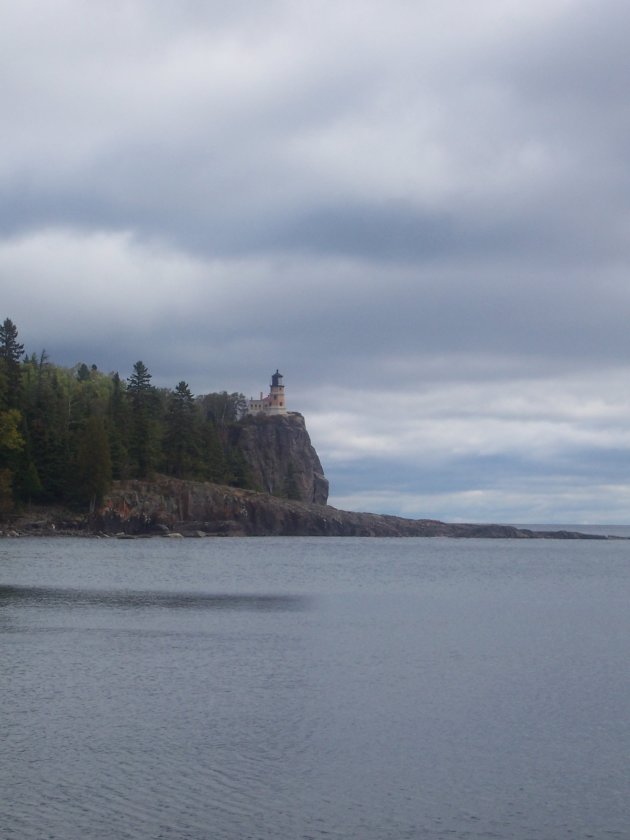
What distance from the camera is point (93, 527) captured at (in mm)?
126062

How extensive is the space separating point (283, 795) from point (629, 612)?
39.6 m

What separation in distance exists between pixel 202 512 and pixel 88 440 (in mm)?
23829

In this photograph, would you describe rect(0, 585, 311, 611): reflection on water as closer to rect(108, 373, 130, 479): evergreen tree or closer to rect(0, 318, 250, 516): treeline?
rect(0, 318, 250, 516): treeline

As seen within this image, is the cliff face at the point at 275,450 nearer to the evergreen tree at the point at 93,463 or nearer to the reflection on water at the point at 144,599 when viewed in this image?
the evergreen tree at the point at 93,463

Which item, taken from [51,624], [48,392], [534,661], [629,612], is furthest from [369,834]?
[48,392]

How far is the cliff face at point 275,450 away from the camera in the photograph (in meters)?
190

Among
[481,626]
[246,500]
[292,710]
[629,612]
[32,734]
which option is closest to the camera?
[32,734]

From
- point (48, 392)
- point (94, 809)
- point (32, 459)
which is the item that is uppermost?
point (48, 392)

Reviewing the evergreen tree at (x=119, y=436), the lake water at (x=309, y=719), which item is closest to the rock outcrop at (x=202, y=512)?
the evergreen tree at (x=119, y=436)

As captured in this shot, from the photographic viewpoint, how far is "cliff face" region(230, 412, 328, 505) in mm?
190000

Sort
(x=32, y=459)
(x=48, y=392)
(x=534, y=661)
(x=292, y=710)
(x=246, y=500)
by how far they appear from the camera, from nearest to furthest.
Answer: (x=292, y=710) → (x=534, y=661) → (x=32, y=459) → (x=48, y=392) → (x=246, y=500)

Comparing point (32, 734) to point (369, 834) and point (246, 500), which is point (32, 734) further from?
point (246, 500)

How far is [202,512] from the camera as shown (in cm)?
13925

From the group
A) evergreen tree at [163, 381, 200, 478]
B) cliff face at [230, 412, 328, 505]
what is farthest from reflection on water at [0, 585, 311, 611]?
cliff face at [230, 412, 328, 505]
